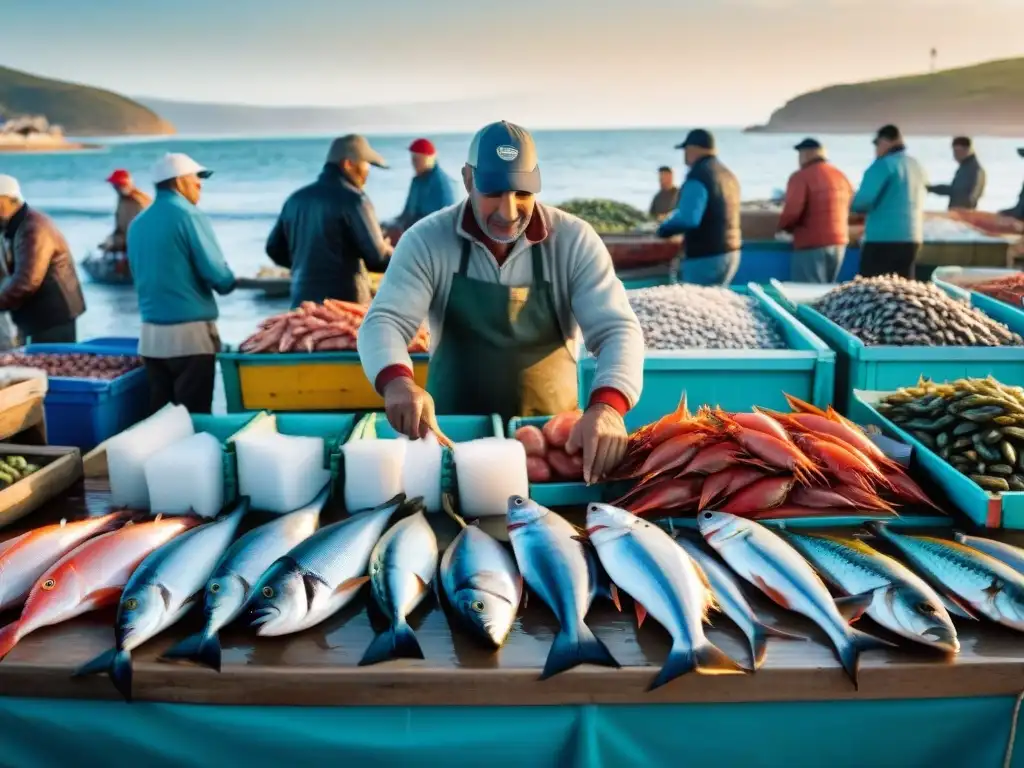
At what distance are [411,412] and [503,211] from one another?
0.69m

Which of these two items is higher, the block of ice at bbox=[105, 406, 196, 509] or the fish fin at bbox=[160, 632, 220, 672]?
the block of ice at bbox=[105, 406, 196, 509]

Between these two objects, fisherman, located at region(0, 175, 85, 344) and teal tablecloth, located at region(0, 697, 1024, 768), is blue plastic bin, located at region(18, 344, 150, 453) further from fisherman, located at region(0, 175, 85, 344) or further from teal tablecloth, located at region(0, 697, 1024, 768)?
teal tablecloth, located at region(0, 697, 1024, 768)

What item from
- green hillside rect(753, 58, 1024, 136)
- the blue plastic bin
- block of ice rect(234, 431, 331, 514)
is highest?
green hillside rect(753, 58, 1024, 136)

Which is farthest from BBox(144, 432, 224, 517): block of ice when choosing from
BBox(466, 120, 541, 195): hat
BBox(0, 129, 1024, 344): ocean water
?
BBox(0, 129, 1024, 344): ocean water

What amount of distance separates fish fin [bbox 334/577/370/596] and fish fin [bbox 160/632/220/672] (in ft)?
0.88

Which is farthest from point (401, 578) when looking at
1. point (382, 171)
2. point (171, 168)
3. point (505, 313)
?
point (382, 171)

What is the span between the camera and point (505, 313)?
9.88 ft

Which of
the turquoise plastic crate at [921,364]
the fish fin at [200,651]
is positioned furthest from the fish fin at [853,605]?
the turquoise plastic crate at [921,364]

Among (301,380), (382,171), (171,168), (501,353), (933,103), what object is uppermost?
(933,103)

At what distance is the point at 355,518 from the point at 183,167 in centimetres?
370

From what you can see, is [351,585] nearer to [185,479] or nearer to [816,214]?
[185,479]

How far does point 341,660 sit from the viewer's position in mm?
1713

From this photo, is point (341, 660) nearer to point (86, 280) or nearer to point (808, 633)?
point (808, 633)

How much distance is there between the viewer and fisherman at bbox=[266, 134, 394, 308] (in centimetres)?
546
